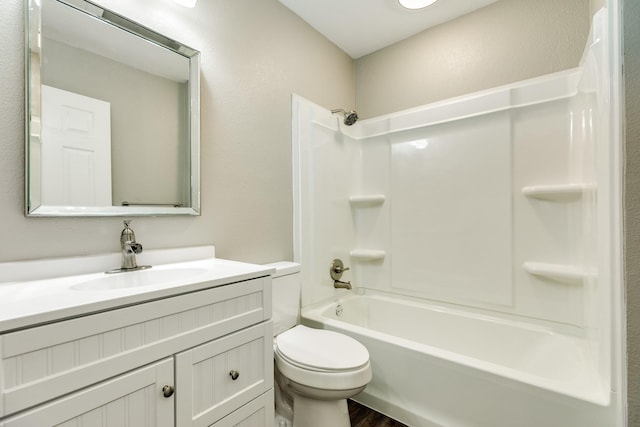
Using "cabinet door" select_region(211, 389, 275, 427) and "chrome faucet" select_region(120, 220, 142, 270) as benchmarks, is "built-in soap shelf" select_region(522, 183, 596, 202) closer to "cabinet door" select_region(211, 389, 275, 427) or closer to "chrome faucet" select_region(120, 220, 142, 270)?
"cabinet door" select_region(211, 389, 275, 427)

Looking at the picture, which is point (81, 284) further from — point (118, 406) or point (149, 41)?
point (149, 41)

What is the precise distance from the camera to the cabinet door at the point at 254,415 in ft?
3.30

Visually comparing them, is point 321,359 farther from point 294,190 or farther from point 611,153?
point 611,153

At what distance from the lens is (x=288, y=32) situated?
6.38 ft

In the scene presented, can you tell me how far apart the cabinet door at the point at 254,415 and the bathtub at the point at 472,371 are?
0.66 metres

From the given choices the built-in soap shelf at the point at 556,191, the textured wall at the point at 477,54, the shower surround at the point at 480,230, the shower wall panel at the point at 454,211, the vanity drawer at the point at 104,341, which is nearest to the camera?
the vanity drawer at the point at 104,341

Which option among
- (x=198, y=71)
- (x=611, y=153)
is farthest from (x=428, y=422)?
(x=198, y=71)

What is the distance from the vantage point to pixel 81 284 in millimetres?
975

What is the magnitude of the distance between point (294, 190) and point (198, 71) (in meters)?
0.87

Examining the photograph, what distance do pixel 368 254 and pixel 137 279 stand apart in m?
1.63

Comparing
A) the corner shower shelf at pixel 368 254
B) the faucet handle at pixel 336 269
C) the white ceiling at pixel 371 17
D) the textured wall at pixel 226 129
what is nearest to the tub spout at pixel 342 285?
the faucet handle at pixel 336 269

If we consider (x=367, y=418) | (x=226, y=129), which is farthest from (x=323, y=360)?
(x=226, y=129)

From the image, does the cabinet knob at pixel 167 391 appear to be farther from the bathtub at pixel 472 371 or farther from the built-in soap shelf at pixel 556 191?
the built-in soap shelf at pixel 556 191

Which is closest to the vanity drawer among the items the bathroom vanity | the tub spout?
the bathroom vanity
